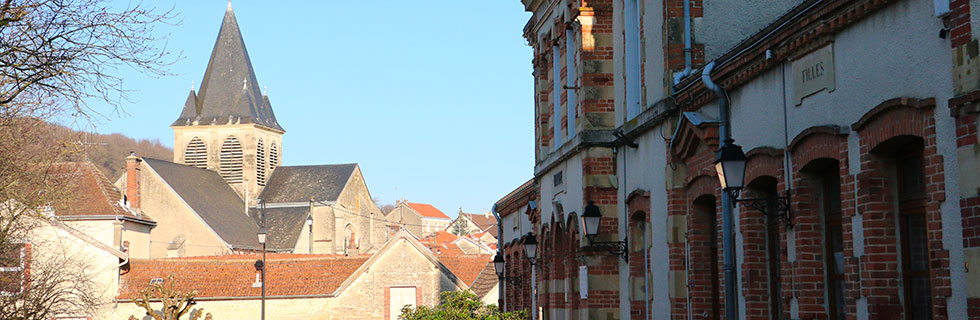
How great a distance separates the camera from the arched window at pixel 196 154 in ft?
279

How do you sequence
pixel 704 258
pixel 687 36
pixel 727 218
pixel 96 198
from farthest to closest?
pixel 96 198 → pixel 687 36 → pixel 704 258 → pixel 727 218

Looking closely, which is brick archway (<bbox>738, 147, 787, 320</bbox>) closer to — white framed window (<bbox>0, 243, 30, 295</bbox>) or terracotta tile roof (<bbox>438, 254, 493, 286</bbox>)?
white framed window (<bbox>0, 243, 30, 295</bbox>)

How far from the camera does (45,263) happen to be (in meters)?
35.8

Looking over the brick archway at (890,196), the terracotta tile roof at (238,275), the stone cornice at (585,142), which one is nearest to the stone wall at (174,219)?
the terracotta tile roof at (238,275)

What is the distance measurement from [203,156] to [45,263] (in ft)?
164

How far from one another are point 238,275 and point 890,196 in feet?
131

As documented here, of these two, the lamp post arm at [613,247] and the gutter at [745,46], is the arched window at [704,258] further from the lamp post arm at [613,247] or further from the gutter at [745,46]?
the lamp post arm at [613,247]

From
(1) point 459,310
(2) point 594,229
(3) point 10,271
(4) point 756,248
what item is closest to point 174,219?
(3) point 10,271

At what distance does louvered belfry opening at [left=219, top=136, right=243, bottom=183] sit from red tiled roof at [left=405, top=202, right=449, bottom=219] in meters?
65.7

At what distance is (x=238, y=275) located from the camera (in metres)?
45.1

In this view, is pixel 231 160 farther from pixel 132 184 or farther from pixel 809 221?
pixel 809 221

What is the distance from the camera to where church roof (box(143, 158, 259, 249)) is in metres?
71.6

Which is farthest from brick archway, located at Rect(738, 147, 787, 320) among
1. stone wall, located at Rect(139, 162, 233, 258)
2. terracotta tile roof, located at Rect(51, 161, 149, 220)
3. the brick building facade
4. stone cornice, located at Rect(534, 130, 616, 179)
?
stone wall, located at Rect(139, 162, 233, 258)

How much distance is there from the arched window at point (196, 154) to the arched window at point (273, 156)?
5.80 m
